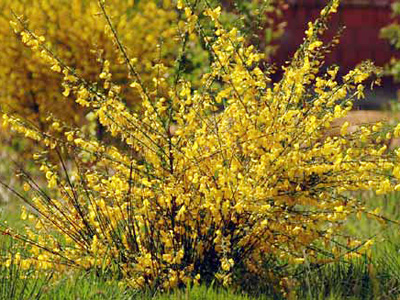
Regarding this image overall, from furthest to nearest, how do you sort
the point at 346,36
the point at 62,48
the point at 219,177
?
the point at 346,36 < the point at 62,48 < the point at 219,177

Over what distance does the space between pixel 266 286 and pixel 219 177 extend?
507mm

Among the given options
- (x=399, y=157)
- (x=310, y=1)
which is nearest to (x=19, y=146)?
(x=399, y=157)

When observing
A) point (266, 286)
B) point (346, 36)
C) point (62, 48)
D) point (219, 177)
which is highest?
point (346, 36)

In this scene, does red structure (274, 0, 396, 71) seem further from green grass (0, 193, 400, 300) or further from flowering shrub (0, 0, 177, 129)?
green grass (0, 193, 400, 300)

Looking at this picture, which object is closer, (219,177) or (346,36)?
(219,177)

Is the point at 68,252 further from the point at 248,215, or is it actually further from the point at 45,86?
the point at 45,86

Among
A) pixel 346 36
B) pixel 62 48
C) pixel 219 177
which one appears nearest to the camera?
pixel 219 177

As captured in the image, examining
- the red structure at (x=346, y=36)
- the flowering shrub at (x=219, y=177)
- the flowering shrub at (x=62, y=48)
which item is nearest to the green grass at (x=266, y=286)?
the flowering shrub at (x=219, y=177)

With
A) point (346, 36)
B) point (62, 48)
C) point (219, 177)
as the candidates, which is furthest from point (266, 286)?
point (346, 36)

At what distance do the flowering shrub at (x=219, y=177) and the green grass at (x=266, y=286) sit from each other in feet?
0.27

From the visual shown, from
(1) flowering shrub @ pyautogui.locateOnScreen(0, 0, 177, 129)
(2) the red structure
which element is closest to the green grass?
(1) flowering shrub @ pyautogui.locateOnScreen(0, 0, 177, 129)

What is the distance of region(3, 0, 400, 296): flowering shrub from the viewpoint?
13.7 ft

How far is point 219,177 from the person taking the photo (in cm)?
419

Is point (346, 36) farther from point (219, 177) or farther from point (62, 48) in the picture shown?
point (219, 177)
